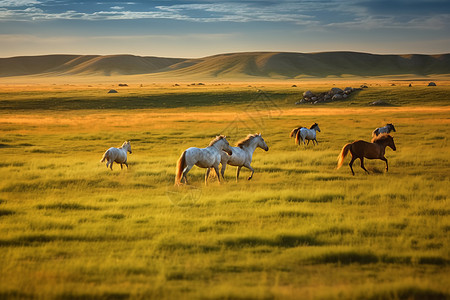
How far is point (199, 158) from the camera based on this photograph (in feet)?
44.5

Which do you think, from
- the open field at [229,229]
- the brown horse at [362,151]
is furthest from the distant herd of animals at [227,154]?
the open field at [229,229]

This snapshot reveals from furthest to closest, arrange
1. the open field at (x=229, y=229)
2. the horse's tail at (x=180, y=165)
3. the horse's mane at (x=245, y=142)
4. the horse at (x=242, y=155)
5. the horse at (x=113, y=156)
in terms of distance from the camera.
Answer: the horse at (x=113, y=156)
the horse's mane at (x=245, y=142)
the horse at (x=242, y=155)
the horse's tail at (x=180, y=165)
the open field at (x=229, y=229)

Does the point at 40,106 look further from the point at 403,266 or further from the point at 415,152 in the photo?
the point at 403,266

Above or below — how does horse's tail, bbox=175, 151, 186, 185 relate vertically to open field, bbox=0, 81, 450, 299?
above

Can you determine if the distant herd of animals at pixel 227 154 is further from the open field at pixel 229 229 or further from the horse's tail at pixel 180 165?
the open field at pixel 229 229

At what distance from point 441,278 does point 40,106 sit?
59.0 metres

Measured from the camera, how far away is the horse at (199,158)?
13461 millimetres

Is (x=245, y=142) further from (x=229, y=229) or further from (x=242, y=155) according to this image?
(x=229, y=229)

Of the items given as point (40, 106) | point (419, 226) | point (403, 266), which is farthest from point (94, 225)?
point (40, 106)

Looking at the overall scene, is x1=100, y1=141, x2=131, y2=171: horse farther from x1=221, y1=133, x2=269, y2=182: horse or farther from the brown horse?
the brown horse

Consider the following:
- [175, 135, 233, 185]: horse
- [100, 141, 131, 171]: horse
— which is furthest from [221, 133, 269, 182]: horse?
[100, 141, 131, 171]: horse

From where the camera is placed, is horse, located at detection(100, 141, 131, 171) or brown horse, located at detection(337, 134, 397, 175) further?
horse, located at detection(100, 141, 131, 171)

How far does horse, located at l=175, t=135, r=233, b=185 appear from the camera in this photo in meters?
13.5

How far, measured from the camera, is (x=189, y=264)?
7.28 m
